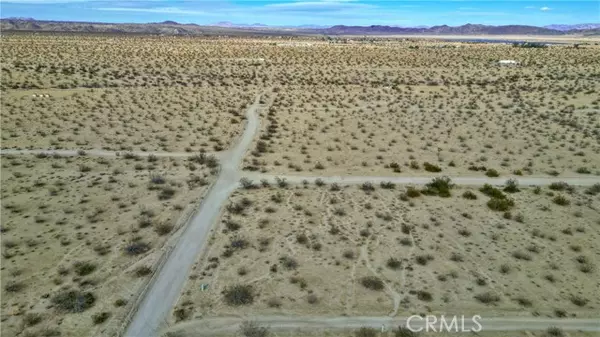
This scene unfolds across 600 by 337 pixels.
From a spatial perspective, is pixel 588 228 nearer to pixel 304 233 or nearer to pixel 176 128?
pixel 304 233

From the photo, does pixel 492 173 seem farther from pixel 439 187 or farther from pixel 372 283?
pixel 372 283

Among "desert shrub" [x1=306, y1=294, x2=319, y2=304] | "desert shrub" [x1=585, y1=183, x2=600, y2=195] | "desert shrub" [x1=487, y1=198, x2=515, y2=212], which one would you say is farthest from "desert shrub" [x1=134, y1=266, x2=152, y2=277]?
"desert shrub" [x1=585, y1=183, x2=600, y2=195]

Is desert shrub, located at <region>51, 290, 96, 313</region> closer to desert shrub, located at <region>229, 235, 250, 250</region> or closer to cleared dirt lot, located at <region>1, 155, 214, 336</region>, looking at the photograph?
cleared dirt lot, located at <region>1, 155, 214, 336</region>

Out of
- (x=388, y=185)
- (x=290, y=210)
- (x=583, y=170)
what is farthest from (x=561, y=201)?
(x=290, y=210)

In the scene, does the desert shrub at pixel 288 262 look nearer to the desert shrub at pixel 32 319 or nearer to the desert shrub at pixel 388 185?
the desert shrub at pixel 32 319

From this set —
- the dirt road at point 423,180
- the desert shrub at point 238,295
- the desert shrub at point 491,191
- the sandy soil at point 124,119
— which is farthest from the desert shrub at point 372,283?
the sandy soil at point 124,119

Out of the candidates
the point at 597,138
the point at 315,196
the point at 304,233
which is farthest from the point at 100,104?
the point at 597,138
